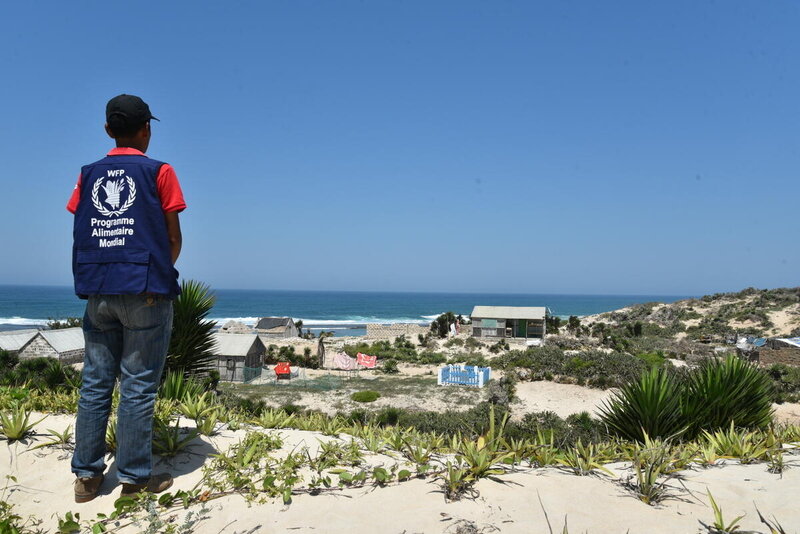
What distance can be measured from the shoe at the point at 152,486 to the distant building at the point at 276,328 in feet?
150

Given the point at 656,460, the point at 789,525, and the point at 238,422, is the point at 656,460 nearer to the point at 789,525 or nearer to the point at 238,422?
the point at 789,525

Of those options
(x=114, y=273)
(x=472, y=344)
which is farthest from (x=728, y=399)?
(x=472, y=344)

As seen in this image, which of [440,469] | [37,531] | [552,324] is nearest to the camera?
[37,531]

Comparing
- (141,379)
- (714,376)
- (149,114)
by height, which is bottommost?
(714,376)

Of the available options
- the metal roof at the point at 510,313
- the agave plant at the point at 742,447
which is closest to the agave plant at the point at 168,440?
the agave plant at the point at 742,447

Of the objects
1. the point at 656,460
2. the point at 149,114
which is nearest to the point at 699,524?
the point at 656,460

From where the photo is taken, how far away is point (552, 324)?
4591cm

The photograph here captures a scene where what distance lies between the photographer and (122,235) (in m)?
2.83

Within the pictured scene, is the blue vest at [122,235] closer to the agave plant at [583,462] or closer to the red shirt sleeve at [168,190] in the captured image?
the red shirt sleeve at [168,190]

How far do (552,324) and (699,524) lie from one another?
45.5 m

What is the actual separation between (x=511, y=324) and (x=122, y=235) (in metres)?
40.4

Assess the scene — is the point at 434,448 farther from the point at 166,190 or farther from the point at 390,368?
the point at 390,368

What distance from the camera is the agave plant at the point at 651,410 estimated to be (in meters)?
4.53

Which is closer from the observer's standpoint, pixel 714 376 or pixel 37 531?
pixel 37 531
